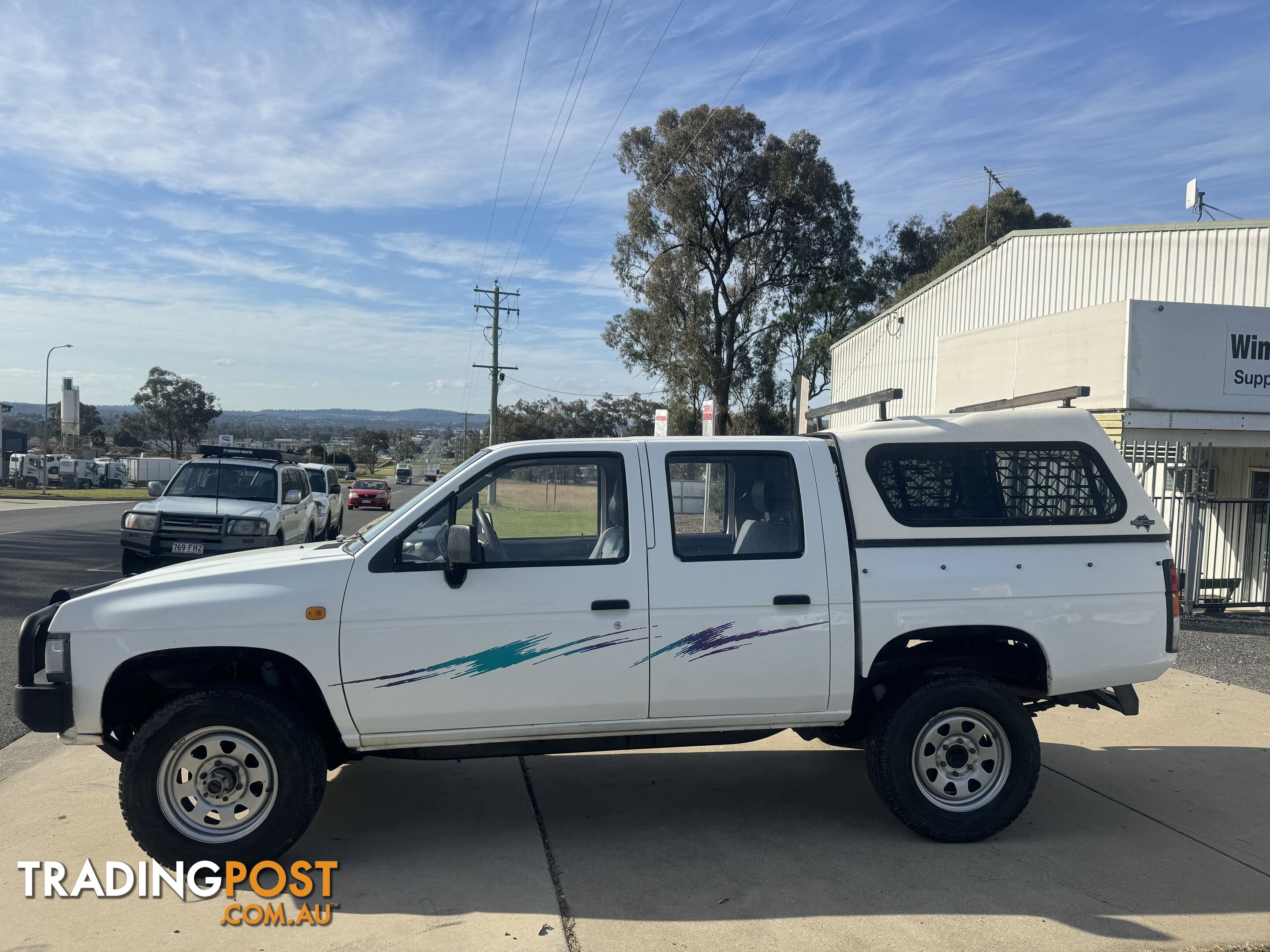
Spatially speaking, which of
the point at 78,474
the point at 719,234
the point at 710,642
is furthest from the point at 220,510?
the point at 78,474

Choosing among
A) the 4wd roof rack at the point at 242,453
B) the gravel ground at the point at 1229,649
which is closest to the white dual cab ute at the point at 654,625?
the gravel ground at the point at 1229,649

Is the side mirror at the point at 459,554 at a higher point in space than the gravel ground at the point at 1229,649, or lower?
higher

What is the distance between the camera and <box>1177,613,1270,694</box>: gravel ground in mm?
9109

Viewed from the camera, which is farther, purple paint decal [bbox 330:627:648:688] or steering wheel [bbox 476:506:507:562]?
steering wheel [bbox 476:506:507:562]

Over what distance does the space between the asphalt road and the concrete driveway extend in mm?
1799

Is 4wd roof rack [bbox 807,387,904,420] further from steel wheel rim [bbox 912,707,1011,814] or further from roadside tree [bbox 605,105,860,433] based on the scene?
roadside tree [bbox 605,105,860,433]

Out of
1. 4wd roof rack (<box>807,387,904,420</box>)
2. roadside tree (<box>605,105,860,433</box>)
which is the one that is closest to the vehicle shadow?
4wd roof rack (<box>807,387,904,420</box>)

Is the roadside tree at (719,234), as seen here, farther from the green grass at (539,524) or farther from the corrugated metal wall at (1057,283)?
the green grass at (539,524)

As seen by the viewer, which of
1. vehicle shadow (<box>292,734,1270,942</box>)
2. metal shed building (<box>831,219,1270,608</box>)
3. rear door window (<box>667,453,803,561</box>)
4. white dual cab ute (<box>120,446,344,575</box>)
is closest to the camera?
vehicle shadow (<box>292,734,1270,942</box>)

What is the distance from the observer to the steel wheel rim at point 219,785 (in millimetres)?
4523

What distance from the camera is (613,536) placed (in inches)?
196

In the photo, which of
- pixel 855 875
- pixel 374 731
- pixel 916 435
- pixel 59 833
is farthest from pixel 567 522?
pixel 59 833

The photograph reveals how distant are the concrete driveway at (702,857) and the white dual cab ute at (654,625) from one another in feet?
1.36

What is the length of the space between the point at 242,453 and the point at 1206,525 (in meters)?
14.3
